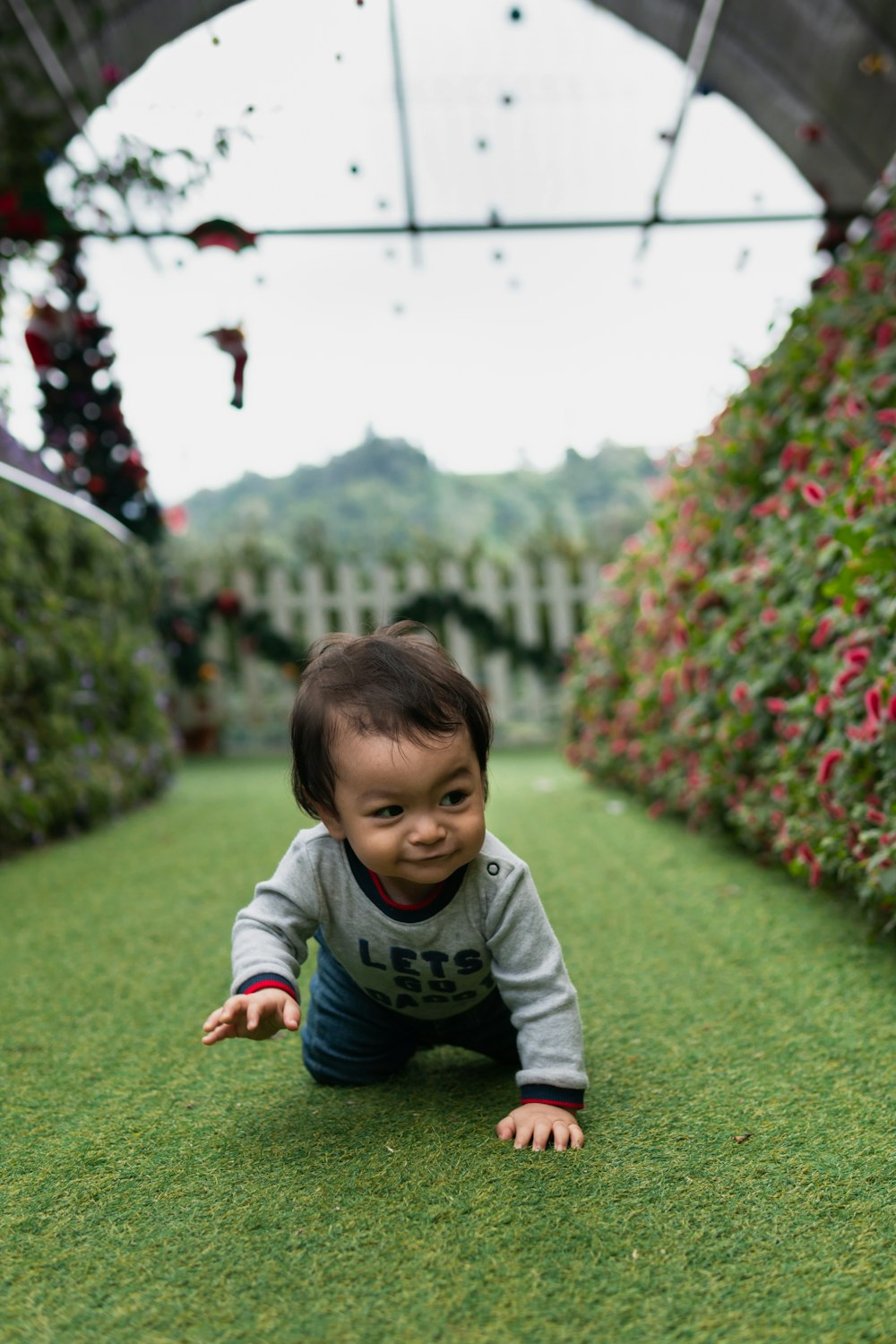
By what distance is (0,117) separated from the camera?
488 cm

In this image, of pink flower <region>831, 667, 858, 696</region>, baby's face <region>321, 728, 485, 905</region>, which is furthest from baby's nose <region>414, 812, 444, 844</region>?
pink flower <region>831, 667, 858, 696</region>

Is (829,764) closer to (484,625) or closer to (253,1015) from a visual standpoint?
(253,1015)

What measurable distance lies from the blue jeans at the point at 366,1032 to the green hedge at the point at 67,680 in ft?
7.68

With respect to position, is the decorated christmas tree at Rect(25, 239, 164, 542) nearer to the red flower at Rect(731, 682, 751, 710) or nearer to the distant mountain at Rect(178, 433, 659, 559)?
the distant mountain at Rect(178, 433, 659, 559)

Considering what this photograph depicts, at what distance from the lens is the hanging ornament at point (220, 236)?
360 cm

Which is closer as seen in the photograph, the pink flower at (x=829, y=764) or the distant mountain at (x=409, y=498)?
the pink flower at (x=829, y=764)

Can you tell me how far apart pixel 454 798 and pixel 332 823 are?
0.66 ft

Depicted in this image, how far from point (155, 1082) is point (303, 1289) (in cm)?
69

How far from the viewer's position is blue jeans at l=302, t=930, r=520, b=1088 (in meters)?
1.64

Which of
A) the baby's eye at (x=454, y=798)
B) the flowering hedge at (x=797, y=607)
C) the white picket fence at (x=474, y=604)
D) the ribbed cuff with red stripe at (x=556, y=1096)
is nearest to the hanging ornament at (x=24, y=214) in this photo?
the flowering hedge at (x=797, y=607)

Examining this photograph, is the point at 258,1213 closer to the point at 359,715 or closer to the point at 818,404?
the point at 359,715

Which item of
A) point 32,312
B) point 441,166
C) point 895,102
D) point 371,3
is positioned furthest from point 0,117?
point 895,102

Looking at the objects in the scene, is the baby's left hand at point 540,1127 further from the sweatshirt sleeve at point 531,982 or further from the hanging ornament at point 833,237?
the hanging ornament at point 833,237

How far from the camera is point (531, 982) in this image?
1.51 meters
